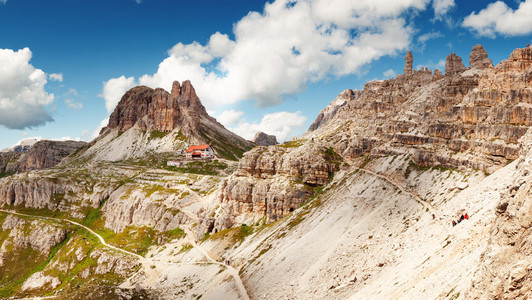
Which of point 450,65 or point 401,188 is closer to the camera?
point 401,188

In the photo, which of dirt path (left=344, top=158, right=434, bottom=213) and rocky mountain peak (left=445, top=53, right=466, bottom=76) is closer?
dirt path (left=344, top=158, right=434, bottom=213)

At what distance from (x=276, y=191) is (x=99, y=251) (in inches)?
3075

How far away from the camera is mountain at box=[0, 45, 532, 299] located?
34500 mm

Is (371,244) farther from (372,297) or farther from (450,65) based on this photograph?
(450,65)

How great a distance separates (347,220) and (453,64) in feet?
328

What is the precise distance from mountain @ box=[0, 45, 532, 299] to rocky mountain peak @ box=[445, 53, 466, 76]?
50 centimetres

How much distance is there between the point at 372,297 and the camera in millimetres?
39094

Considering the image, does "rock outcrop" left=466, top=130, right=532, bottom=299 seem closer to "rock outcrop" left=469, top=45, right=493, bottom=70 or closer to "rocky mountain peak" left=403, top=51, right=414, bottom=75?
"rock outcrop" left=469, top=45, right=493, bottom=70

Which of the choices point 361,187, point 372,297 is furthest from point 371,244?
point 361,187

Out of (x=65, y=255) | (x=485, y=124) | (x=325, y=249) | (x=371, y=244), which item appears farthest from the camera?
(x=65, y=255)

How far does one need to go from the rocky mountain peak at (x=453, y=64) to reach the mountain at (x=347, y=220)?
0.50 metres

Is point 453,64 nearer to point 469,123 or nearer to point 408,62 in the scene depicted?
point 408,62

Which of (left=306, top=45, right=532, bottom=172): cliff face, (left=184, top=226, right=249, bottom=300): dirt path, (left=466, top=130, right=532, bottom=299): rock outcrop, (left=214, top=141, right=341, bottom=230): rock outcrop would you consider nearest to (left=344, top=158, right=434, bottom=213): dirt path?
(left=306, top=45, right=532, bottom=172): cliff face

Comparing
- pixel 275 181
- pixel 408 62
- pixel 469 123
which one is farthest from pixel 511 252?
pixel 408 62
